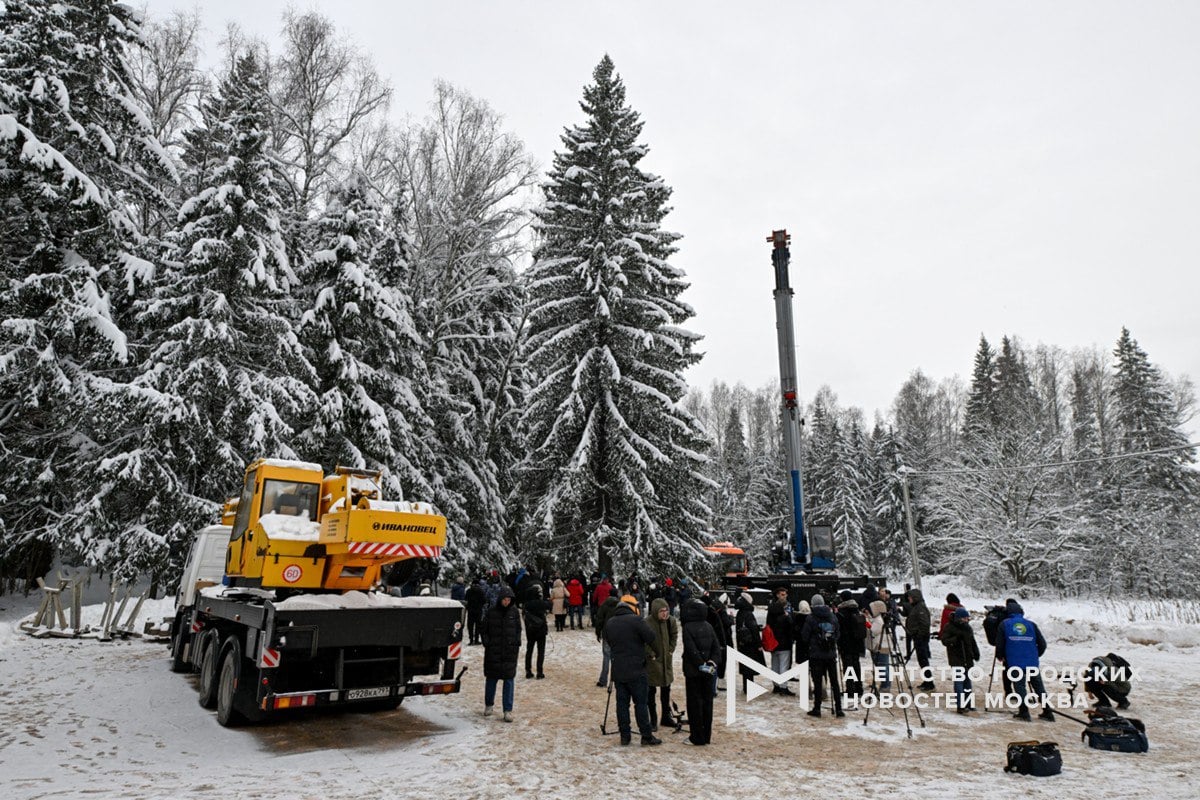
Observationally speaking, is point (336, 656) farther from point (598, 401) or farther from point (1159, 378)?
point (1159, 378)

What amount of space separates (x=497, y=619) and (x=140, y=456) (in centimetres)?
1427

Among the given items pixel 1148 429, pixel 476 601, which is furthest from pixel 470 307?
pixel 1148 429

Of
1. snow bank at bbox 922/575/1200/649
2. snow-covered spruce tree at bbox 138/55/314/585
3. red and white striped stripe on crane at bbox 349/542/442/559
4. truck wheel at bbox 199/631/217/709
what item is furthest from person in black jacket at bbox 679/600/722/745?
snow-covered spruce tree at bbox 138/55/314/585

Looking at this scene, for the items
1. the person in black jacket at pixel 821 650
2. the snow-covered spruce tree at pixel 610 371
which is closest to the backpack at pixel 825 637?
the person in black jacket at pixel 821 650

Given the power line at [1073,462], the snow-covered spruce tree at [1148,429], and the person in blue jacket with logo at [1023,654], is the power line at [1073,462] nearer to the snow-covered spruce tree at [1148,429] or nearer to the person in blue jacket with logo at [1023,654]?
the snow-covered spruce tree at [1148,429]

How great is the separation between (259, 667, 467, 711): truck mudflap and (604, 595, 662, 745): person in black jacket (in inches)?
91.5

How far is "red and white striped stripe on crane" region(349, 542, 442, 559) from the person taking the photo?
9.16 m

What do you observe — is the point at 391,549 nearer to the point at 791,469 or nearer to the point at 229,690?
the point at 229,690

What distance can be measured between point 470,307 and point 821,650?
24.3 meters

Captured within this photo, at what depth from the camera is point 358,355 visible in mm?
23734

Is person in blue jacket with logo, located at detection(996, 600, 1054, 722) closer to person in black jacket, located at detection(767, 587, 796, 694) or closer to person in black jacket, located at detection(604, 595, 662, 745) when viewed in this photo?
person in black jacket, located at detection(767, 587, 796, 694)

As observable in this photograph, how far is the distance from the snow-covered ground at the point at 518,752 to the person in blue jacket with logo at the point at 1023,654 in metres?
0.38

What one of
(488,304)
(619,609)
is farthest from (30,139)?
(619,609)

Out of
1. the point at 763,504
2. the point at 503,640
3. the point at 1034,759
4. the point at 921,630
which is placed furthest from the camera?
the point at 763,504
